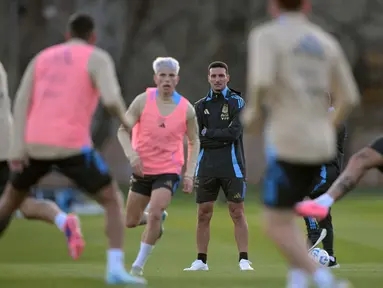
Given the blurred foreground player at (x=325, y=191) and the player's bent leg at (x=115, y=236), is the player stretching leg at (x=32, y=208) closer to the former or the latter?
the player's bent leg at (x=115, y=236)

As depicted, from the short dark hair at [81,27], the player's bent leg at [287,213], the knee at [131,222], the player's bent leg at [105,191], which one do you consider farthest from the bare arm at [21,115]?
the knee at [131,222]

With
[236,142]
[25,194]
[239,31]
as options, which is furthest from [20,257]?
[239,31]

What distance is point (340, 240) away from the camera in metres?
20.8

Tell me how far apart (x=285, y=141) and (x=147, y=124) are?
4.42 m

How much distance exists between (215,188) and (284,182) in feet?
19.3

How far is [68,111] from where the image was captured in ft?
30.3

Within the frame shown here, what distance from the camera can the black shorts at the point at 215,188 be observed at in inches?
558

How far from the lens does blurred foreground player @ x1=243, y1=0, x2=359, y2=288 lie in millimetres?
8281

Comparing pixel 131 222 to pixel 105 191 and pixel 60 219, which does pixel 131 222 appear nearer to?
pixel 60 219

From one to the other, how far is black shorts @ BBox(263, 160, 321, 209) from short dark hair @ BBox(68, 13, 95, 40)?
2074 mm

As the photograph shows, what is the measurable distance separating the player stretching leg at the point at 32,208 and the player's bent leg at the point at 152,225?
135 cm

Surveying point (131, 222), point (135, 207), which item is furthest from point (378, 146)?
point (131, 222)

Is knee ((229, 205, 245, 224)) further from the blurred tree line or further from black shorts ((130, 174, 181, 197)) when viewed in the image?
the blurred tree line

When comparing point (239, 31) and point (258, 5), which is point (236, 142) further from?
point (258, 5)
